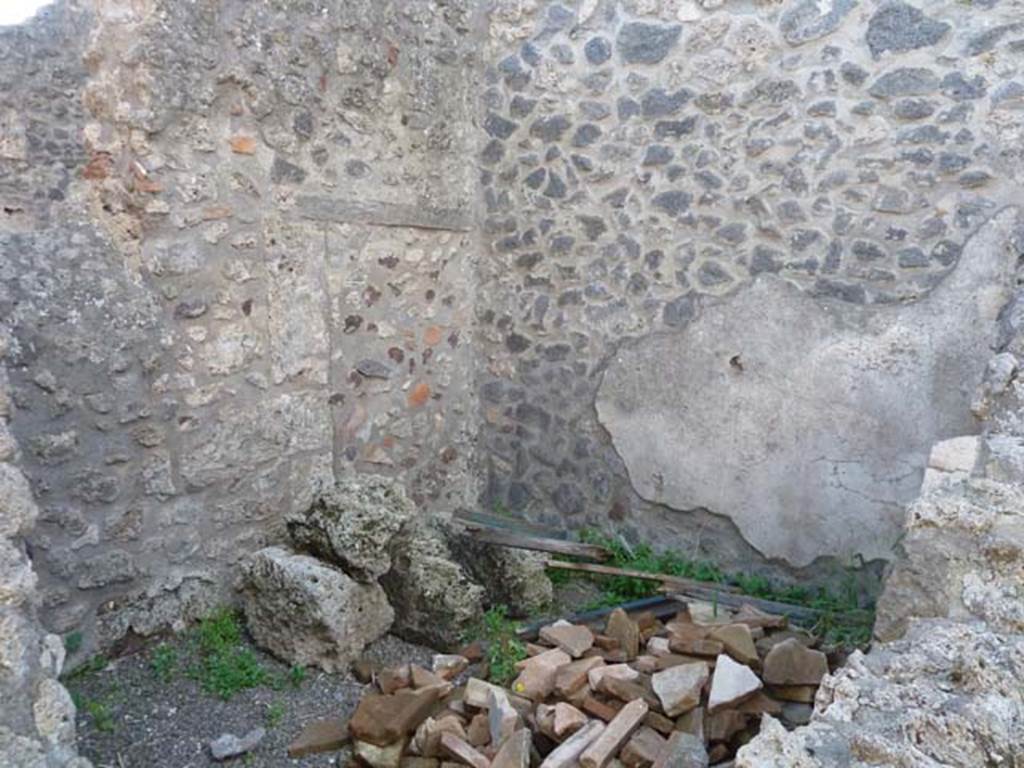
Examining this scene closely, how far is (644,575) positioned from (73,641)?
223cm

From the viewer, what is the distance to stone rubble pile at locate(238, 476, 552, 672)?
3166 mm

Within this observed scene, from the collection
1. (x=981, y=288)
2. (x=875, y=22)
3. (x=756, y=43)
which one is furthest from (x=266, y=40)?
(x=981, y=288)

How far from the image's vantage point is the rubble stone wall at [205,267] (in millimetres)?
2926

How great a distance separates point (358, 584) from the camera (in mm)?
3295

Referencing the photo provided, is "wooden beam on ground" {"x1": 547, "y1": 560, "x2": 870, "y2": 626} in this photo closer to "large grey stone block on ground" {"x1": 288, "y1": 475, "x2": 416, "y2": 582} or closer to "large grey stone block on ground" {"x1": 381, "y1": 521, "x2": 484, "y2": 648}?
"large grey stone block on ground" {"x1": 381, "y1": 521, "x2": 484, "y2": 648}

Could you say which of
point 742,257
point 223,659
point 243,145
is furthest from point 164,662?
point 742,257

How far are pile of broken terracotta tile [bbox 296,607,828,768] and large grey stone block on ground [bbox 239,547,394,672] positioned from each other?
8.2 inches

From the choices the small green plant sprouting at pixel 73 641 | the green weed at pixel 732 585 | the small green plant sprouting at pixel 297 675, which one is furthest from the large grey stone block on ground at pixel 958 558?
the small green plant sprouting at pixel 73 641

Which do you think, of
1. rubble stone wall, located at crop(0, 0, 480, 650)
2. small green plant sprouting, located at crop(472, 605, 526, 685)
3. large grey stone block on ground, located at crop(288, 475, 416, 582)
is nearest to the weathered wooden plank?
small green plant sprouting, located at crop(472, 605, 526, 685)

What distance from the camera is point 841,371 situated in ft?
11.9

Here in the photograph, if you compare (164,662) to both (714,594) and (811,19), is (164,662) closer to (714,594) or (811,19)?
(714,594)

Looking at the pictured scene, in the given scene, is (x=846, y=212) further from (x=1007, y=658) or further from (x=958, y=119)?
(x=1007, y=658)

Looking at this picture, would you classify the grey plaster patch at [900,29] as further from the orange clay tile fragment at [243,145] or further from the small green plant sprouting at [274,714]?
the small green plant sprouting at [274,714]

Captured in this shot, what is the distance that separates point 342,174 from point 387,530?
5.06 ft
